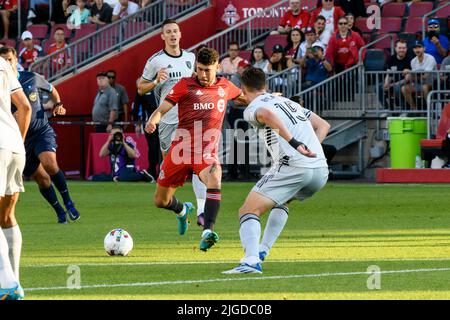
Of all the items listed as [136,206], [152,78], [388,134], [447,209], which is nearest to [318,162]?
[152,78]

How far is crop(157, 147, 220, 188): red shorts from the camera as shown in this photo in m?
14.9

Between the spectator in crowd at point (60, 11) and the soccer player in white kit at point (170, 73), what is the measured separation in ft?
56.1

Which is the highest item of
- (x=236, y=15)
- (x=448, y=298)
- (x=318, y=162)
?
(x=236, y=15)

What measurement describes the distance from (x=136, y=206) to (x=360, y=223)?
4871mm

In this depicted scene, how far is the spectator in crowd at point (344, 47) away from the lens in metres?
27.4

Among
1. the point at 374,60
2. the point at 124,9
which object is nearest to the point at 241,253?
the point at 374,60

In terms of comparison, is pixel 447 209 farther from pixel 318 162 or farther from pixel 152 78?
pixel 318 162

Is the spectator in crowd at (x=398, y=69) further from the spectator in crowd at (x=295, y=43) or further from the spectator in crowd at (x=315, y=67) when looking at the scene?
the spectator in crowd at (x=295, y=43)

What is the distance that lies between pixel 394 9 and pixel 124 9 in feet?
22.3

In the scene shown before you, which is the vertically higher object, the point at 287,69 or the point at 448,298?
the point at 287,69

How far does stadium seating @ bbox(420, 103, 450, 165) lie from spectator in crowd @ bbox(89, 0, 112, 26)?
10289 mm

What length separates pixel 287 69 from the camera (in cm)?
2769

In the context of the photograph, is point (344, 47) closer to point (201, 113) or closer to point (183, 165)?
point (201, 113)

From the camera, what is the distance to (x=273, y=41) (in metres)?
29.9
